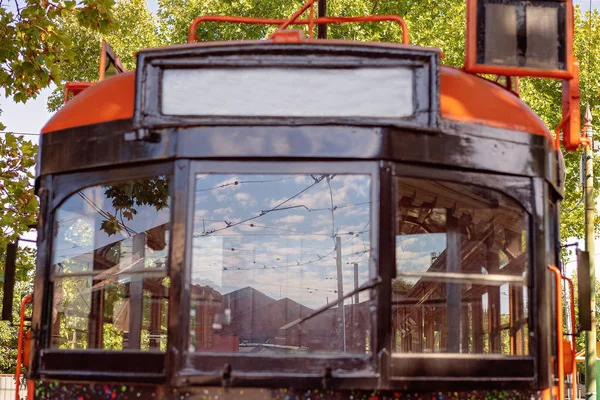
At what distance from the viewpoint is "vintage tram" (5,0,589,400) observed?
4492 millimetres

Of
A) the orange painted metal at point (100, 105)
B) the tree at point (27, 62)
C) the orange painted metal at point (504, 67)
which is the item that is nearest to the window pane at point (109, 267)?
the orange painted metal at point (100, 105)

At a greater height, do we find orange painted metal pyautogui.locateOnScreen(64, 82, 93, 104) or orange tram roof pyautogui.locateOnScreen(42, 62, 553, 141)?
orange painted metal pyautogui.locateOnScreen(64, 82, 93, 104)

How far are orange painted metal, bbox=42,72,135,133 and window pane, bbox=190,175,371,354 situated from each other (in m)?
0.70

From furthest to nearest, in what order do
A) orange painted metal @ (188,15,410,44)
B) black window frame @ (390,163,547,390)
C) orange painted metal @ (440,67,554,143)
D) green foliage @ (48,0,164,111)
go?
green foliage @ (48,0,164,111) → orange painted metal @ (188,15,410,44) → orange painted metal @ (440,67,554,143) → black window frame @ (390,163,547,390)

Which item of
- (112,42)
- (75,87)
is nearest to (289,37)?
(75,87)

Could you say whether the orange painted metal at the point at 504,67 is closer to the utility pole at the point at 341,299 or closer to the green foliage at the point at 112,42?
the utility pole at the point at 341,299

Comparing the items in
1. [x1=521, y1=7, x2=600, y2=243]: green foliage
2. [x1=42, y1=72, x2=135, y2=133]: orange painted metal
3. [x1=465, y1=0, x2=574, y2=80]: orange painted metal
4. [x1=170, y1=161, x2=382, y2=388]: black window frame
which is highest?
[x1=521, y1=7, x2=600, y2=243]: green foliage

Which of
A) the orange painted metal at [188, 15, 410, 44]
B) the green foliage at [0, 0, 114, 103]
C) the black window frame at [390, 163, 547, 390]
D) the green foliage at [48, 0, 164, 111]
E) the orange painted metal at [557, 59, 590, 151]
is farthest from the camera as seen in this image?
the green foliage at [48, 0, 164, 111]

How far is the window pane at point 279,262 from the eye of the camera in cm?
452

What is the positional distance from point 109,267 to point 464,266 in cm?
198

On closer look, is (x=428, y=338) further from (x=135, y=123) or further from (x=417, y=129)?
(x=135, y=123)

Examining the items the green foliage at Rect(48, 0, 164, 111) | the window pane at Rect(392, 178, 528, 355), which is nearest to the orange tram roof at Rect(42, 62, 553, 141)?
the window pane at Rect(392, 178, 528, 355)

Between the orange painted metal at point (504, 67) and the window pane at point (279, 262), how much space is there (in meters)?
1.01

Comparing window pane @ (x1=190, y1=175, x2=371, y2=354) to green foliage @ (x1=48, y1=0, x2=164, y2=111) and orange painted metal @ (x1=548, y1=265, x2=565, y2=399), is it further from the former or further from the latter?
green foliage @ (x1=48, y1=0, x2=164, y2=111)
